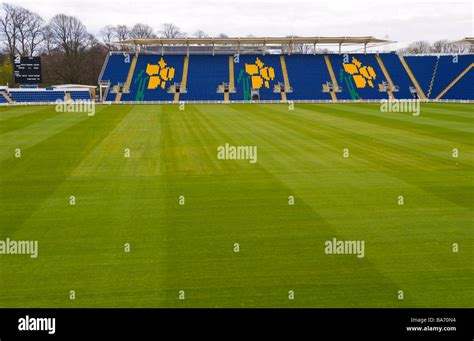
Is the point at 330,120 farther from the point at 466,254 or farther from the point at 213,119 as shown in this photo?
the point at 466,254

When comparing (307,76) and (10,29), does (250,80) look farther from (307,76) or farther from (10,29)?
(10,29)

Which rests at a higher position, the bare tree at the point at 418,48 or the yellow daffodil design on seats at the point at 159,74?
the bare tree at the point at 418,48

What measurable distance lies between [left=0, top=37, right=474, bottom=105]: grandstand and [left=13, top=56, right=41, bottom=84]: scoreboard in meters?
2.99

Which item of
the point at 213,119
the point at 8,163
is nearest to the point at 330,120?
the point at 213,119

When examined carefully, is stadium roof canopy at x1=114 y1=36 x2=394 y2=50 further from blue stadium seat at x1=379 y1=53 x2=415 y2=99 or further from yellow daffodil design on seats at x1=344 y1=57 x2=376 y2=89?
yellow daffodil design on seats at x1=344 y1=57 x2=376 y2=89

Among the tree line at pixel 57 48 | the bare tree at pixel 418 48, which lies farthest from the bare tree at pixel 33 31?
the bare tree at pixel 418 48

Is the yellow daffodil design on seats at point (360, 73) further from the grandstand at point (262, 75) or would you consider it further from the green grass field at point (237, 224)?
the green grass field at point (237, 224)

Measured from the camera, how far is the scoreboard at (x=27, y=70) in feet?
179

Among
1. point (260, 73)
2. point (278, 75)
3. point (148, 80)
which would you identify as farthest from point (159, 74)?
point (278, 75)

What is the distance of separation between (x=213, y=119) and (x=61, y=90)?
34347 millimetres

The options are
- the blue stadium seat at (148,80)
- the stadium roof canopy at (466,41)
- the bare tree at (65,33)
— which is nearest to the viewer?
the blue stadium seat at (148,80)

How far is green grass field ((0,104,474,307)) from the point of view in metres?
7.11

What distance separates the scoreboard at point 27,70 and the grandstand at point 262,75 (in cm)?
299

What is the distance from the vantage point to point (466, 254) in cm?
842
